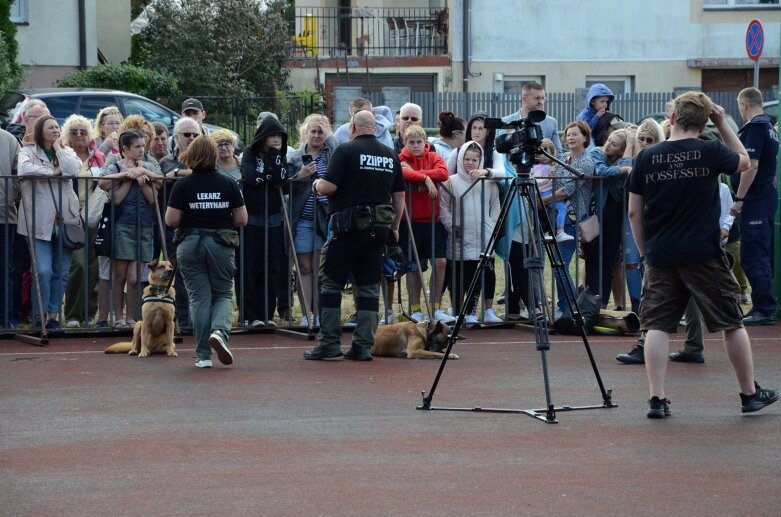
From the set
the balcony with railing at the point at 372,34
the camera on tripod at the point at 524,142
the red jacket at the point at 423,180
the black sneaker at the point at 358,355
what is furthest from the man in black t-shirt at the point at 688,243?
the balcony with railing at the point at 372,34

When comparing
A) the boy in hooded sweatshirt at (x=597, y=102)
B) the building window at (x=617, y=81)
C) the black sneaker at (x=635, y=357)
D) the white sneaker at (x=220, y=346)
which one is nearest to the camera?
the white sneaker at (x=220, y=346)

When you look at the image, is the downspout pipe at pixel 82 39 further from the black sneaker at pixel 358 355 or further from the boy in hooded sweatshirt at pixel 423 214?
the black sneaker at pixel 358 355

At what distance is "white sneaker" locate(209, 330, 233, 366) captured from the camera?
10.4 m

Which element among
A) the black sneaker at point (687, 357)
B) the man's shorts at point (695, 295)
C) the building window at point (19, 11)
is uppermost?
the building window at point (19, 11)

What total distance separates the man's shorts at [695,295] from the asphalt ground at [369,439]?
65 centimetres

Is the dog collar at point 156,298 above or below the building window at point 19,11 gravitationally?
below

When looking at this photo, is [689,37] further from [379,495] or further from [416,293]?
[379,495]

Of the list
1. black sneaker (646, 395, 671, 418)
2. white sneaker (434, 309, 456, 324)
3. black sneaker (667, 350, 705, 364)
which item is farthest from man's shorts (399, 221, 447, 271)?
black sneaker (646, 395, 671, 418)

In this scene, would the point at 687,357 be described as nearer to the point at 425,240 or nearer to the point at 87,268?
the point at 425,240

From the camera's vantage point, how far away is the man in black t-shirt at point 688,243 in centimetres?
838

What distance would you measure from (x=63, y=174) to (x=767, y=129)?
6932mm

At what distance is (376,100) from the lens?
3028 centimetres

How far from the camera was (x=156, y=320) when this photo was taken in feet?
37.1

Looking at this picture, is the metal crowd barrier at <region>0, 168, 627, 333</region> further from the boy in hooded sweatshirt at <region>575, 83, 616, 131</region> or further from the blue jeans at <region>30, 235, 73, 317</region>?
the boy in hooded sweatshirt at <region>575, 83, 616, 131</region>
